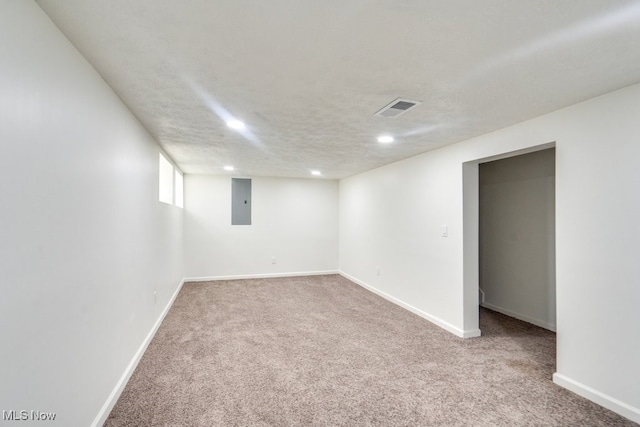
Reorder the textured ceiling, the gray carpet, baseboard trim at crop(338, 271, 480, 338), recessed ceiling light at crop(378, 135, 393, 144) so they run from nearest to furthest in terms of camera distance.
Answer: the textured ceiling → the gray carpet → recessed ceiling light at crop(378, 135, 393, 144) → baseboard trim at crop(338, 271, 480, 338)

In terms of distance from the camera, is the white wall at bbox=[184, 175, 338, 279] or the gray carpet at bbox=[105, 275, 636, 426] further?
the white wall at bbox=[184, 175, 338, 279]

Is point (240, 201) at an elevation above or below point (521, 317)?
above

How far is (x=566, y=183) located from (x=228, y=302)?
4.43 meters

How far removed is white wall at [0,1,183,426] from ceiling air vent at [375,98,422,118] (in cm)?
197

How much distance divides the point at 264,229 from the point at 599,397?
5.51m

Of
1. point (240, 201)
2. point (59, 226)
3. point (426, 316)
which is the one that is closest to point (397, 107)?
point (59, 226)

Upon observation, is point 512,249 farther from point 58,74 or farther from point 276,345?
point 58,74

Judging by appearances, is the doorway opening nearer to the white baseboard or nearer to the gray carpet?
the white baseboard

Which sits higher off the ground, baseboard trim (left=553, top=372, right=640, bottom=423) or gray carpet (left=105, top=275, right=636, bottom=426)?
baseboard trim (left=553, top=372, right=640, bottom=423)

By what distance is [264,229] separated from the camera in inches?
255

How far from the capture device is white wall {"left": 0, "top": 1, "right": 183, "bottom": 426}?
3.64ft

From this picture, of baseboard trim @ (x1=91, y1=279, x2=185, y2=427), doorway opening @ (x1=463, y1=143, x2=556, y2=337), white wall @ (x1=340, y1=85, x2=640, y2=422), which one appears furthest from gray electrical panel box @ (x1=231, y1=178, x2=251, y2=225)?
doorway opening @ (x1=463, y1=143, x2=556, y2=337)

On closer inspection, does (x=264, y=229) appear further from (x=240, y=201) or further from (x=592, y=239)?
(x=592, y=239)

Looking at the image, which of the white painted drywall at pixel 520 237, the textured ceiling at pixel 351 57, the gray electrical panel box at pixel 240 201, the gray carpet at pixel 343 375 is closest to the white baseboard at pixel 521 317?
the white painted drywall at pixel 520 237
